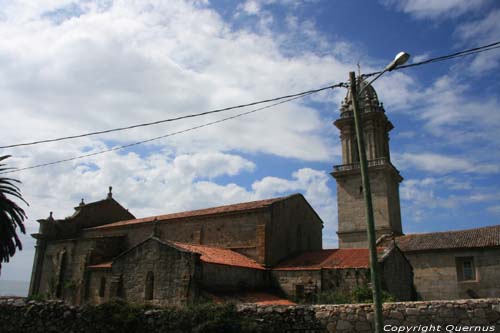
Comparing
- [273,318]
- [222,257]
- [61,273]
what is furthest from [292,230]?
[61,273]

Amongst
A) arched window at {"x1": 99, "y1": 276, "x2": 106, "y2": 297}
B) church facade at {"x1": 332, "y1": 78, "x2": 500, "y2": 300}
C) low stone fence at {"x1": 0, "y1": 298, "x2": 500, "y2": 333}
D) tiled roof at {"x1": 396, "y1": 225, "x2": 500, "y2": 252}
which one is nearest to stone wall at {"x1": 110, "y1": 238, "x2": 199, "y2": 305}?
arched window at {"x1": 99, "y1": 276, "x2": 106, "y2": 297}

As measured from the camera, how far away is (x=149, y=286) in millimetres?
22422

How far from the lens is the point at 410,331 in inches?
450

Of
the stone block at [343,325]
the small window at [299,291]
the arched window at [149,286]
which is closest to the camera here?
the stone block at [343,325]

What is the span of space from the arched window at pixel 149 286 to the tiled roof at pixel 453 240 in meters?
18.7

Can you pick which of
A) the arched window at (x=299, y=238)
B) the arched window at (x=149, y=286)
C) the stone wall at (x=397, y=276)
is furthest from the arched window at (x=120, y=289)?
the stone wall at (x=397, y=276)

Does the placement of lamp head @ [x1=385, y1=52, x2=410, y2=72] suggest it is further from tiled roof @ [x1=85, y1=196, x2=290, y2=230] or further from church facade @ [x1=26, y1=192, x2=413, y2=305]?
tiled roof @ [x1=85, y1=196, x2=290, y2=230]

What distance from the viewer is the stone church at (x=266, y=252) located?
22375mm

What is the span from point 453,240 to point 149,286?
21741 millimetres

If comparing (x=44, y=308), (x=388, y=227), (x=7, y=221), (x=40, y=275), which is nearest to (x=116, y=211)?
(x=40, y=275)

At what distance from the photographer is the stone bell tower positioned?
36.5m

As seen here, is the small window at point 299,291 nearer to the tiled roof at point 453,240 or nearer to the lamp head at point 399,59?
the tiled roof at point 453,240

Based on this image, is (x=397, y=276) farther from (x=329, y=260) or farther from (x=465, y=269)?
(x=465, y=269)

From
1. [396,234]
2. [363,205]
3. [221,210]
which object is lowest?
[396,234]
